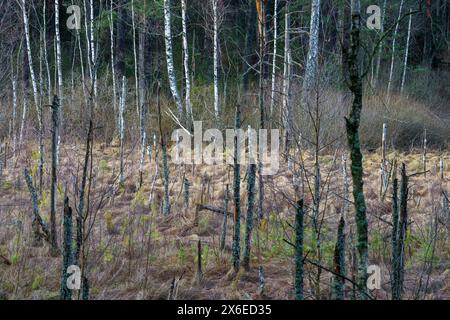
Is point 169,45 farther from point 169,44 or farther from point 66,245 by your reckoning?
point 66,245

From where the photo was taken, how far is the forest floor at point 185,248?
4.90 meters

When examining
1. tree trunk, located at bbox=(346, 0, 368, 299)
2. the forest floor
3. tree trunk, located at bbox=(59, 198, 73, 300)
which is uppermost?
tree trunk, located at bbox=(346, 0, 368, 299)

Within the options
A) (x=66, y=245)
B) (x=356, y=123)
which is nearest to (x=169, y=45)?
(x=66, y=245)

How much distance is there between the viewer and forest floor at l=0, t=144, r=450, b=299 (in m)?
4.90

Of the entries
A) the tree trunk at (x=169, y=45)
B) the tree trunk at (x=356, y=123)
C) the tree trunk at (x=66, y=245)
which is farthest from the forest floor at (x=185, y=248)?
the tree trunk at (x=169, y=45)

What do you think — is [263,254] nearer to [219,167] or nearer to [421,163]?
[219,167]

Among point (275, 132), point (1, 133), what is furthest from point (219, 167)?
point (1, 133)

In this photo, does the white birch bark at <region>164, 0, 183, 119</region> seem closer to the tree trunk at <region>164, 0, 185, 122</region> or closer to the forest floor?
the tree trunk at <region>164, 0, 185, 122</region>

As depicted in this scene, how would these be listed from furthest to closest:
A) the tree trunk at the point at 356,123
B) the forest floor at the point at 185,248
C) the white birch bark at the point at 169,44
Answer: the white birch bark at the point at 169,44 → the forest floor at the point at 185,248 → the tree trunk at the point at 356,123

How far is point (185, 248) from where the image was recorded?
6.07 m

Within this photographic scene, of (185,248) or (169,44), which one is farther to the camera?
(169,44)

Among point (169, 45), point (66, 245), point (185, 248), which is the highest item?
point (169, 45)

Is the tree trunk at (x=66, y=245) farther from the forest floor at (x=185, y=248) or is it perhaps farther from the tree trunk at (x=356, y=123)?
the tree trunk at (x=356, y=123)

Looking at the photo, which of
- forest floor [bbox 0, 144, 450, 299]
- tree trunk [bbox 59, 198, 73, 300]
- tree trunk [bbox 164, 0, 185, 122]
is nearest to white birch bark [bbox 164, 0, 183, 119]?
tree trunk [bbox 164, 0, 185, 122]
